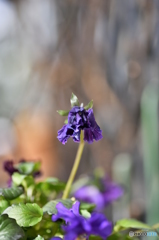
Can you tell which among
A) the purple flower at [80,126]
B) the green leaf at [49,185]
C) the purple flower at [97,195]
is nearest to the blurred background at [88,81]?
the purple flower at [97,195]

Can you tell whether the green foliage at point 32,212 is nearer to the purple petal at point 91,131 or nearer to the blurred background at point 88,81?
the purple petal at point 91,131

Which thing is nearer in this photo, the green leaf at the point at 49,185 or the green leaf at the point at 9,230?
the green leaf at the point at 9,230

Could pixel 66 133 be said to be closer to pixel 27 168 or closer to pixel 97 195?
pixel 27 168

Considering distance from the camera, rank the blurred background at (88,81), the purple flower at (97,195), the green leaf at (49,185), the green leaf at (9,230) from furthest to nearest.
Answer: the blurred background at (88,81) < the purple flower at (97,195) < the green leaf at (49,185) < the green leaf at (9,230)

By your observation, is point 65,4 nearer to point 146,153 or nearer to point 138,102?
point 138,102

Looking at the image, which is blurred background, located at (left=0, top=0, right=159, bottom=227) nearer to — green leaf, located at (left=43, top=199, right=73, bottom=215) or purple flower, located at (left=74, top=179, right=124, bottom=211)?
purple flower, located at (left=74, top=179, right=124, bottom=211)

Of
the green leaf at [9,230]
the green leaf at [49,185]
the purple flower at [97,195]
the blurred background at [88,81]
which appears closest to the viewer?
the green leaf at [9,230]

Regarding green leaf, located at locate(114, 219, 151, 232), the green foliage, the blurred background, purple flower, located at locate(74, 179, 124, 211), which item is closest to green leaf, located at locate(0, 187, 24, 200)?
the green foliage
